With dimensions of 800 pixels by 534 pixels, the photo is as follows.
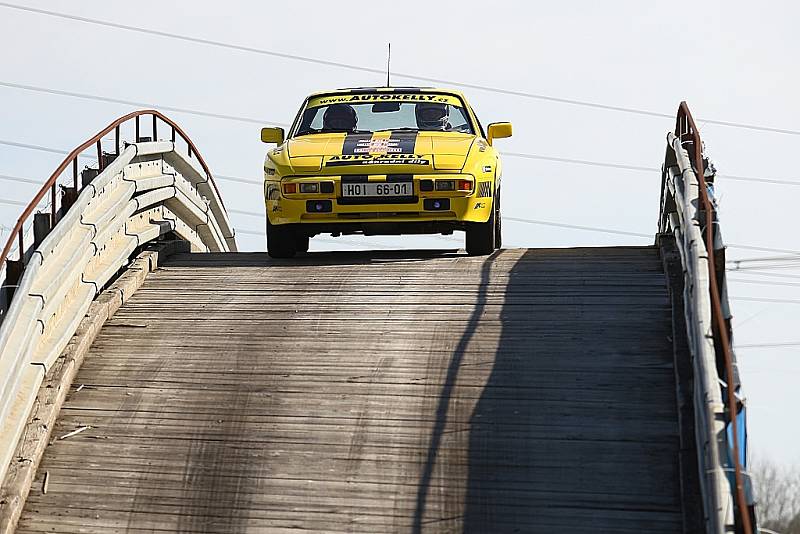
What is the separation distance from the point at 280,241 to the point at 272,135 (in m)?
1.39

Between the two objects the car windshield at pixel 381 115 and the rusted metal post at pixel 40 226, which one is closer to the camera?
the rusted metal post at pixel 40 226

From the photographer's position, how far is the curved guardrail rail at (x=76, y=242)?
8992 millimetres

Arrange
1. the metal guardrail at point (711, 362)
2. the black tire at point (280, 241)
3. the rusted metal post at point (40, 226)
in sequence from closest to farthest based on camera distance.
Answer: the metal guardrail at point (711, 362), the rusted metal post at point (40, 226), the black tire at point (280, 241)

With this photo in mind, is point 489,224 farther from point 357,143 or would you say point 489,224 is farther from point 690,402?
point 690,402

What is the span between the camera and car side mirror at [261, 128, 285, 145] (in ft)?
45.6

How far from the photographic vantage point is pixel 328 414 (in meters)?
9.12

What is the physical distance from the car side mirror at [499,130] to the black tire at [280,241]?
235 cm

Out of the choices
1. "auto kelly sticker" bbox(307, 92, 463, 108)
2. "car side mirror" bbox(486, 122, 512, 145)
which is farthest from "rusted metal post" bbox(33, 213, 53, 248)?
"car side mirror" bbox(486, 122, 512, 145)

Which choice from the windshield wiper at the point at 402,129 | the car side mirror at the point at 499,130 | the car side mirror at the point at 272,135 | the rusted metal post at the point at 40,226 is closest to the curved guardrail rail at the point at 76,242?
the rusted metal post at the point at 40,226

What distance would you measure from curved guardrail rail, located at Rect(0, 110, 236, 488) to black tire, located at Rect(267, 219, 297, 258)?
113cm

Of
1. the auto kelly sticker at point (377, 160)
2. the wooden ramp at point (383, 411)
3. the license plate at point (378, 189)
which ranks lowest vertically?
the wooden ramp at point (383, 411)

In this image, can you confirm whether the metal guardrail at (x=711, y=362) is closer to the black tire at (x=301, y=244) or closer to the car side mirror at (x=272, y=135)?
the black tire at (x=301, y=244)

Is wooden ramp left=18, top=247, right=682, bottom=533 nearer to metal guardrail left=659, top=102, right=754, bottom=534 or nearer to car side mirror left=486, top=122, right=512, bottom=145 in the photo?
metal guardrail left=659, top=102, right=754, bottom=534

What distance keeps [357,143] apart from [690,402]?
525cm
